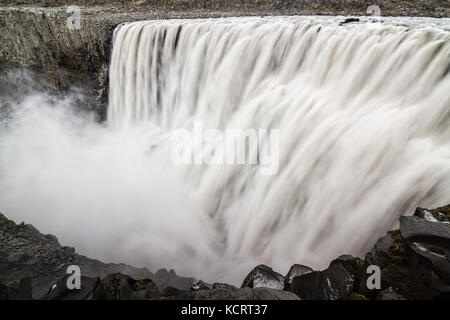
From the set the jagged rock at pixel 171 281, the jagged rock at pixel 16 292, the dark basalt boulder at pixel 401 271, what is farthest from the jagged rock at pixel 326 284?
the jagged rock at pixel 16 292

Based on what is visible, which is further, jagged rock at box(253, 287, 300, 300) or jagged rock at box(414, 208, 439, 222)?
jagged rock at box(414, 208, 439, 222)

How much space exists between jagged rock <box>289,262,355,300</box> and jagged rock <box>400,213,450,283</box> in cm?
67

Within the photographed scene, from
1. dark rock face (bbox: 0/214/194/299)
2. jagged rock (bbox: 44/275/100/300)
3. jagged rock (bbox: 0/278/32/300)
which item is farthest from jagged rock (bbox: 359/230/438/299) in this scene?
jagged rock (bbox: 0/278/32/300)

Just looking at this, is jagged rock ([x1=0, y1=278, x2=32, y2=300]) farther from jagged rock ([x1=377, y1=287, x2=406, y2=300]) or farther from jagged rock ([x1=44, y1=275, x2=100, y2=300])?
jagged rock ([x1=377, y1=287, x2=406, y2=300])

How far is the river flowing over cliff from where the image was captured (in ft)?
13.9

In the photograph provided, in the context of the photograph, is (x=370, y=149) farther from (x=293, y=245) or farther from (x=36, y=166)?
(x=36, y=166)

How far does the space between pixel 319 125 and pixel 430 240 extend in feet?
9.97

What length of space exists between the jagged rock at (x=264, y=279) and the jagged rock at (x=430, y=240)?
139 cm

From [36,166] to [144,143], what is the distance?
3.01 metres

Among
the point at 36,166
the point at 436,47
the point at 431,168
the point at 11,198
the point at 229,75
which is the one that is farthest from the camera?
the point at 36,166

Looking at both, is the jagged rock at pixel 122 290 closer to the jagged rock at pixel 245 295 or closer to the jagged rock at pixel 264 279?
the jagged rock at pixel 245 295

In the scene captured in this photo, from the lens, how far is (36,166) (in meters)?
7.94
